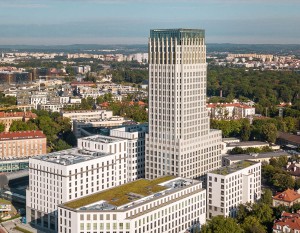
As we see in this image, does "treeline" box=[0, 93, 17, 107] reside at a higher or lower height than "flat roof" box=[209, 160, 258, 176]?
higher

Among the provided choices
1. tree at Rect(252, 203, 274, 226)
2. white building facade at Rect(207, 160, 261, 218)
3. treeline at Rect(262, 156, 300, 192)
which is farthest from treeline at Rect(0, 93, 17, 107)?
tree at Rect(252, 203, 274, 226)

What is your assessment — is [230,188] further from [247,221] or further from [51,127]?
[51,127]

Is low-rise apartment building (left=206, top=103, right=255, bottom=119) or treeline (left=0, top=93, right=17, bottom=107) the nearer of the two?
low-rise apartment building (left=206, top=103, right=255, bottom=119)

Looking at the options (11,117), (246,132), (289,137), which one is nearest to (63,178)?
(246,132)

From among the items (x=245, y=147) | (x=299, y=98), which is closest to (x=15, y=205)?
(x=245, y=147)

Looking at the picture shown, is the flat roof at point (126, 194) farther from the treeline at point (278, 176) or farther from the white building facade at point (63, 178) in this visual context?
the treeline at point (278, 176)

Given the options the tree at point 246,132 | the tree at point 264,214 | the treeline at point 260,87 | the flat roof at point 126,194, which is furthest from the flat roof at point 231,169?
the treeline at point 260,87

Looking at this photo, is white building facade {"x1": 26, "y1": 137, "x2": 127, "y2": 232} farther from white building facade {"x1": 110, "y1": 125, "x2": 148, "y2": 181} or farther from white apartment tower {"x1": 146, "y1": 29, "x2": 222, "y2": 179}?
white apartment tower {"x1": 146, "y1": 29, "x2": 222, "y2": 179}
